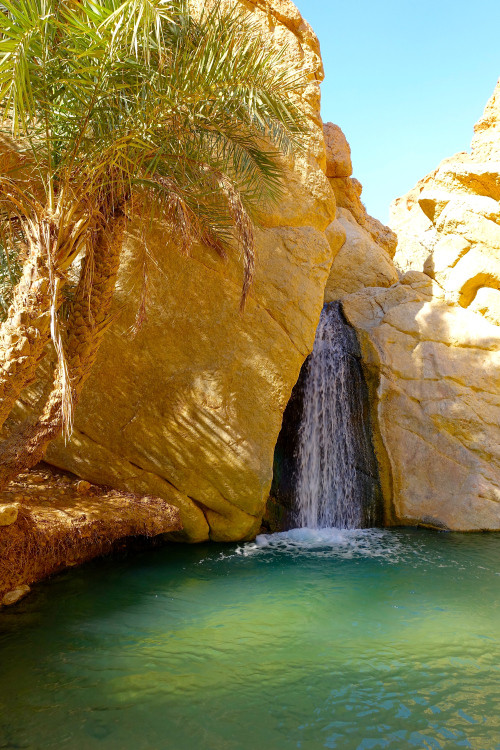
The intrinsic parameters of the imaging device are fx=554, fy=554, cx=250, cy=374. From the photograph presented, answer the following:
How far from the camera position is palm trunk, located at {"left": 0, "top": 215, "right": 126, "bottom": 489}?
248 inches

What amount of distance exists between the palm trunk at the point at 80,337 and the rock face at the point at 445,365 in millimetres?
6326

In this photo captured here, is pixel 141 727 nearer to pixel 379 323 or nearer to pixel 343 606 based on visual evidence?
pixel 343 606

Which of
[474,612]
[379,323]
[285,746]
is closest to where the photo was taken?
[285,746]

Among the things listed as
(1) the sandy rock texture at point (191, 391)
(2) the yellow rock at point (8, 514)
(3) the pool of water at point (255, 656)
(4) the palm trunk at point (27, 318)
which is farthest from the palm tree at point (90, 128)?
(3) the pool of water at point (255, 656)

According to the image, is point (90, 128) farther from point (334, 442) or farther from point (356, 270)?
point (356, 270)

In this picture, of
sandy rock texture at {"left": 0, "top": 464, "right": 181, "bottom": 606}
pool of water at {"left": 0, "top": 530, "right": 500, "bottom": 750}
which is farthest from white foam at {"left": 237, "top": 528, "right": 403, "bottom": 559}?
sandy rock texture at {"left": 0, "top": 464, "right": 181, "bottom": 606}

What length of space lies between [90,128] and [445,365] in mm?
7834

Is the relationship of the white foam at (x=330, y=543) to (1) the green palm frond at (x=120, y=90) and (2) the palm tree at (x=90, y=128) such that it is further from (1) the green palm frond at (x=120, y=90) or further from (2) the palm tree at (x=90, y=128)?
(1) the green palm frond at (x=120, y=90)

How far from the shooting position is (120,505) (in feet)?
25.0

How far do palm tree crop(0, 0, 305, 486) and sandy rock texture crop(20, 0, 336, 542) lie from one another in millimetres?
1578

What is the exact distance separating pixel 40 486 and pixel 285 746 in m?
5.21

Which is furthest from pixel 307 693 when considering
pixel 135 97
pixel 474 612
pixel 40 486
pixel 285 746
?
pixel 135 97

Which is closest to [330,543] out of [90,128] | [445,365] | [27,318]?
[445,365]

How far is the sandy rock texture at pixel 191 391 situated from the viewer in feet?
27.0
